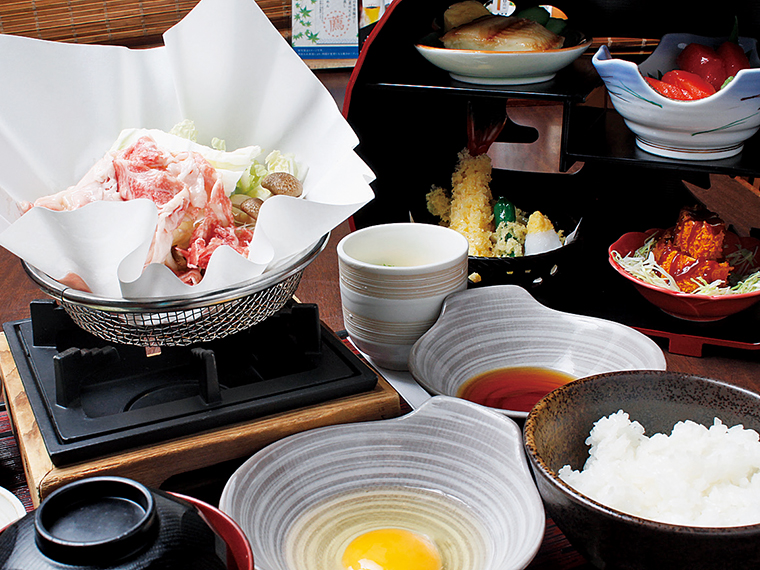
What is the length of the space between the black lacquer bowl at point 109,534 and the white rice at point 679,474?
1.14 ft

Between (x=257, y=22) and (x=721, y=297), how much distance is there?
0.78 metres

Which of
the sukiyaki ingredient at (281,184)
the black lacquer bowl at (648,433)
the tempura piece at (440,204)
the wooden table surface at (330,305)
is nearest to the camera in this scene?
the black lacquer bowl at (648,433)

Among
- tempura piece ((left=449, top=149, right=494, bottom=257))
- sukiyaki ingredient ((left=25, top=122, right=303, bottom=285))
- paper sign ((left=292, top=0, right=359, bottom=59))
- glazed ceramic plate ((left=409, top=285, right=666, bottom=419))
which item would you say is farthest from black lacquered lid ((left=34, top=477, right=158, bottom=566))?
paper sign ((left=292, top=0, right=359, bottom=59))

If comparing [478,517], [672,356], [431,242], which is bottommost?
[672,356]

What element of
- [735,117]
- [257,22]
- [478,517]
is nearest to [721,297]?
[735,117]

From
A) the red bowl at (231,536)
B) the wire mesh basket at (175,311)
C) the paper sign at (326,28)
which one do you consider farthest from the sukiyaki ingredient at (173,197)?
the paper sign at (326,28)

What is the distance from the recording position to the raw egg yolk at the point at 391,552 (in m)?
0.67

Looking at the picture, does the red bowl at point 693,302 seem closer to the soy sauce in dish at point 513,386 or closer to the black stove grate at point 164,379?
the soy sauce in dish at point 513,386

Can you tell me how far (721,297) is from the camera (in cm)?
109

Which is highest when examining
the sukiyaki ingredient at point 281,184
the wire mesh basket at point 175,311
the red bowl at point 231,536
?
the sukiyaki ingredient at point 281,184

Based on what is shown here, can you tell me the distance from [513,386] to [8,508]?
59 cm

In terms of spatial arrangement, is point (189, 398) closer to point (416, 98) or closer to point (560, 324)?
point (560, 324)

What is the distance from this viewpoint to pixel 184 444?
73 centimetres

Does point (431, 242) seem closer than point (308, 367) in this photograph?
No
